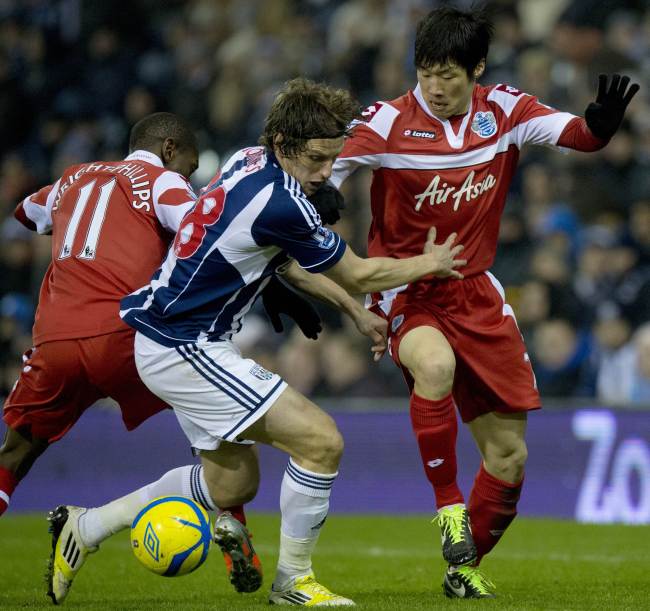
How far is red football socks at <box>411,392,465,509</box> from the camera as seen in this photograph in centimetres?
584

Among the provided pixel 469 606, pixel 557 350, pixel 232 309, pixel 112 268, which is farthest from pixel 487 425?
pixel 557 350

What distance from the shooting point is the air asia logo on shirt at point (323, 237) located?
5.46m

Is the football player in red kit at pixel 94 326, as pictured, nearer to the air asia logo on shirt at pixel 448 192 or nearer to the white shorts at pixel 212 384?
the white shorts at pixel 212 384

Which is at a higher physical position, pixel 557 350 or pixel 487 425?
pixel 487 425

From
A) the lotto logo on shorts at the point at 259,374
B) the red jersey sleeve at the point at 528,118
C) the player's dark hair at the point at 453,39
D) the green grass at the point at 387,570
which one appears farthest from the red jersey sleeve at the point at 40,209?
the red jersey sleeve at the point at 528,118

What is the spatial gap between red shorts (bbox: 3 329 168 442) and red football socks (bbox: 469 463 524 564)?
1.62 metres

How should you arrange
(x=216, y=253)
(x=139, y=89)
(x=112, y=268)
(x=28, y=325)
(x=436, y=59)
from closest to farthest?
(x=216, y=253), (x=436, y=59), (x=112, y=268), (x=28, y=325), (x=139, y=89)

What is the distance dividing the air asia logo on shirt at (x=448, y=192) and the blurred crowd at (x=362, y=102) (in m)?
4.48

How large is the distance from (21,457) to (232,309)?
152 cm

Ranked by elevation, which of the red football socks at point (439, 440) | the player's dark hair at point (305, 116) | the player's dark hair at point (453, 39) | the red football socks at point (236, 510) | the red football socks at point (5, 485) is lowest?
the red football socks at point (5, 485)

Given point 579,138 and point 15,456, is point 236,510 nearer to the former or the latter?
point 15,456

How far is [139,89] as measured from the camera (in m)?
15.2

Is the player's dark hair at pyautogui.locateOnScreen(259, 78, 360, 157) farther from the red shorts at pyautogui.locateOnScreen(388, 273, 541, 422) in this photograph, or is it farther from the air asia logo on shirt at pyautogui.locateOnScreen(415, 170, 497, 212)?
the red shorts at pyautogui.locateOnScreen(388, 273, 541, 422)

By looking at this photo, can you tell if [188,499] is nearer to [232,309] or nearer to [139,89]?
[232,309]
